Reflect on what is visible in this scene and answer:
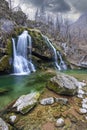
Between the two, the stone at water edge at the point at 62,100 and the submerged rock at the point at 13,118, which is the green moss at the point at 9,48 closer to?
the stone at water edge at the point at 62,100

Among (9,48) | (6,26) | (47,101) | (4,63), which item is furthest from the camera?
(6,26)

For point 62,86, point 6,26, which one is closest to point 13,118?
point 62,86

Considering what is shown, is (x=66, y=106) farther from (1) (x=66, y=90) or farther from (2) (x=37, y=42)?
(2) (x=37, y=42)

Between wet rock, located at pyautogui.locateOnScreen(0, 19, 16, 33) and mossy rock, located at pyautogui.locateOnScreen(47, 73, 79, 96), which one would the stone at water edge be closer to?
mossy rock, located at pyautogui.locateOnScreen(47, 73, 79, 96)

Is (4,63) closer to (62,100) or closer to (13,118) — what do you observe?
(62,100)

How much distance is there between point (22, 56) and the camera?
33219 mm

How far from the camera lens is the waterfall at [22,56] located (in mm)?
30750

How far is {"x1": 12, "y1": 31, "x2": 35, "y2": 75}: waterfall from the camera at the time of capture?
30.8m

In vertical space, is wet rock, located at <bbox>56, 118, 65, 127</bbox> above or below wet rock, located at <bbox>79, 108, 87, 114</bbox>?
below

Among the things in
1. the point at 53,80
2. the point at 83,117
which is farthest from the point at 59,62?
the point at 83,117

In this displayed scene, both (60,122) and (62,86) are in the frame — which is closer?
(60,122)

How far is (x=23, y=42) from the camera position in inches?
1341

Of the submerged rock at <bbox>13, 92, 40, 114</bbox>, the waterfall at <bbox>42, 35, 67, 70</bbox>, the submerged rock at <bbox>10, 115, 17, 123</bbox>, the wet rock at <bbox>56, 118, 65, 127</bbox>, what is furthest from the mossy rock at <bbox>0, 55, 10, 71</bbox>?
the wet rock at <bbox>56, 118, 65, 127</bbox>

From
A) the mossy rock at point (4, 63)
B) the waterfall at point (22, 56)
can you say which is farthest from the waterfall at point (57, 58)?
the mossy rock at point (4, 63)
